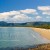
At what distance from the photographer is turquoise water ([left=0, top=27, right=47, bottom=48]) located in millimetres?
1418

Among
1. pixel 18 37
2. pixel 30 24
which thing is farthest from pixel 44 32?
pixel 18 37

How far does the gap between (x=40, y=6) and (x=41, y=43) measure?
53cm

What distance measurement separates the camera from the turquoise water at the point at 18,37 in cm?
142

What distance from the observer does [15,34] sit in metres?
1.45

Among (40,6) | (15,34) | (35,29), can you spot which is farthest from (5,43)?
(40,6)

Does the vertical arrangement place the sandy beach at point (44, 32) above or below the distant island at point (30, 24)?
below

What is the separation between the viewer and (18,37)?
1452 mm

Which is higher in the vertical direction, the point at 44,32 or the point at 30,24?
the point at 30,24

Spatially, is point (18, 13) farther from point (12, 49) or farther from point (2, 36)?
point (12, 49)

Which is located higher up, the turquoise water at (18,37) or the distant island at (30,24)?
the distant island at (30,24)

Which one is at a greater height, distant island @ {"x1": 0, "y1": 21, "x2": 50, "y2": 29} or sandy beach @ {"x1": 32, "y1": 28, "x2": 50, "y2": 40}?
distant island @ {"x1": 0, "y1": 21, "x2": 50, "y2": 29}

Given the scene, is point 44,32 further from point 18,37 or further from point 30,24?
point 18,37

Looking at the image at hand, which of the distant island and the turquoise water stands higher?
the distant island

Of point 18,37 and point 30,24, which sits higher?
point 30,24
